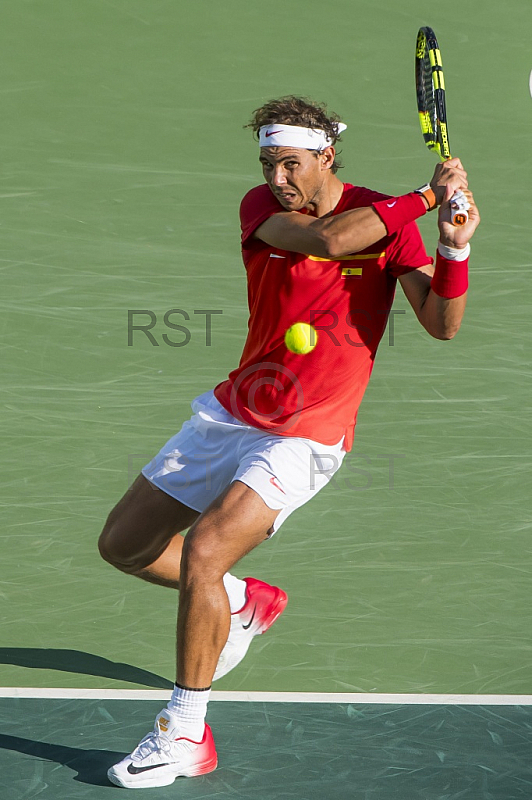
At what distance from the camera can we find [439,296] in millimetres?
4281

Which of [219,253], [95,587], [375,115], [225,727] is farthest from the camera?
[375,115]

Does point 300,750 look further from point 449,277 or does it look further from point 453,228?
point 453,228

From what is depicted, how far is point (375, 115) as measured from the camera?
966 centimetres

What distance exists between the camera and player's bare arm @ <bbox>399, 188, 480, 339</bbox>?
420 cm

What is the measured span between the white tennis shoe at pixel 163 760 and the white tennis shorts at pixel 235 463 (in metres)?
0.79

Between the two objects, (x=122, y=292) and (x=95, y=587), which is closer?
(x=95, y=587)

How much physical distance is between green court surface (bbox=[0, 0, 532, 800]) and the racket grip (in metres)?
1.79

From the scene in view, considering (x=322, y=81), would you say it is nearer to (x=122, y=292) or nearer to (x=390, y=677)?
(x=122, y=292)

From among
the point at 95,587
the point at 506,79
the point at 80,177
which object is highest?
the point at 506,79

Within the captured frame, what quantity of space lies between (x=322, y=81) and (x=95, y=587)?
5761mm

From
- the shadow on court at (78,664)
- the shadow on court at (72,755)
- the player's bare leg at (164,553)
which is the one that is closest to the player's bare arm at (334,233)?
the player's bare leg at (164,553)

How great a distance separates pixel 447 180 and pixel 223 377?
3.07m

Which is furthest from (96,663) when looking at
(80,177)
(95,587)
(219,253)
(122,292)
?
(80,177)

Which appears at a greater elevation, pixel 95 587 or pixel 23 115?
pixel 23 115
